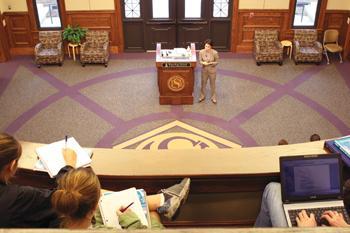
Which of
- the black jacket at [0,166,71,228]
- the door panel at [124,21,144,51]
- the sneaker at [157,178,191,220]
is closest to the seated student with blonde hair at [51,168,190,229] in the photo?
the black jacket at [0,166,71,228]

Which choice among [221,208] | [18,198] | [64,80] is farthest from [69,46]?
[18,198]

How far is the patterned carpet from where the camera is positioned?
303 inches

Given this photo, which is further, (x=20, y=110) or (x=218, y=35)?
(x=218, y=35)

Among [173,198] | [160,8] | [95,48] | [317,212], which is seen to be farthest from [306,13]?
[173,198]

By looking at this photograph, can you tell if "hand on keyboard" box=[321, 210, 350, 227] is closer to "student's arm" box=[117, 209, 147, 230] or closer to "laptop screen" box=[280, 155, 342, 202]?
"laptop screen" box=[280, 155, 342, 202]

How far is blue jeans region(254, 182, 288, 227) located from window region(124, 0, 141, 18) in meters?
7.93

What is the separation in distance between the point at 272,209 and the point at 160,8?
817 centimetres

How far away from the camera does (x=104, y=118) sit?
812 centimetres

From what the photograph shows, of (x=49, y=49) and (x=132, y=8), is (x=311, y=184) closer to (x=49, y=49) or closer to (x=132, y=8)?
(x=132, y=8)

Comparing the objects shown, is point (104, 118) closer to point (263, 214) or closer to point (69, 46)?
point (69, 46)

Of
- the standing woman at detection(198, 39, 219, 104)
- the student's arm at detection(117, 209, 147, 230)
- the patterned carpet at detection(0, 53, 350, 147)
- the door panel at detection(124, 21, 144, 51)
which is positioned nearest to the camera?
the student's arm at detection(117, 209, 147, 230)

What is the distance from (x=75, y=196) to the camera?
223cm

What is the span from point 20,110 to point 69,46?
9.30ft

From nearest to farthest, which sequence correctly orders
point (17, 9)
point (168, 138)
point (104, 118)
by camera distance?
point (168, 138) < point (104, 118) < point (17, 9)
